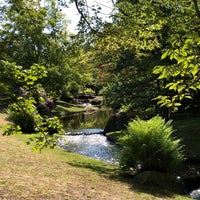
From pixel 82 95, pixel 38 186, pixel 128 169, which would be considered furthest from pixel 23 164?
pixel 82 95

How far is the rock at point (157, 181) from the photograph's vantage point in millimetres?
9148

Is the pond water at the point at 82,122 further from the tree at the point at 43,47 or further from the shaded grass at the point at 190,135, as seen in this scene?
the shaded grass at the point at 190,135

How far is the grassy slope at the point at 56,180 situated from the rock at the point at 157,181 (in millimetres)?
377

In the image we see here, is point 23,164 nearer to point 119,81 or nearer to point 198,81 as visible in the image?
point 198,81

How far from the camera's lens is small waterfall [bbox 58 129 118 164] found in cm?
1566

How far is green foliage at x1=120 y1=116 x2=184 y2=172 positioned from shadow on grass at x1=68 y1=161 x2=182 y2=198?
58 cm

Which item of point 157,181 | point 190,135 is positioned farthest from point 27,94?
point 190,135

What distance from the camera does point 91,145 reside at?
61.2 ft

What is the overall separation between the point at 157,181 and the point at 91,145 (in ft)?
31.6

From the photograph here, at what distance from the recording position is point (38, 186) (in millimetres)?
7305

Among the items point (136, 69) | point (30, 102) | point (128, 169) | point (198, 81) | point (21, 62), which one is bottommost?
point (128, 169)

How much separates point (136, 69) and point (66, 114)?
780 inches

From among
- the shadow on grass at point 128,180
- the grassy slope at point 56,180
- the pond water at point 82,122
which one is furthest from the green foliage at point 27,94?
the pond water at point 82,122

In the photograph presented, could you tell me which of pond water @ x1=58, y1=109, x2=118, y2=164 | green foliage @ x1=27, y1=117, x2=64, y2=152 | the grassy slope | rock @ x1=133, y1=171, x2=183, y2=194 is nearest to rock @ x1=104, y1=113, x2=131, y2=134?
pond water @ x1=58, y1=109, x2=118, y2=164
